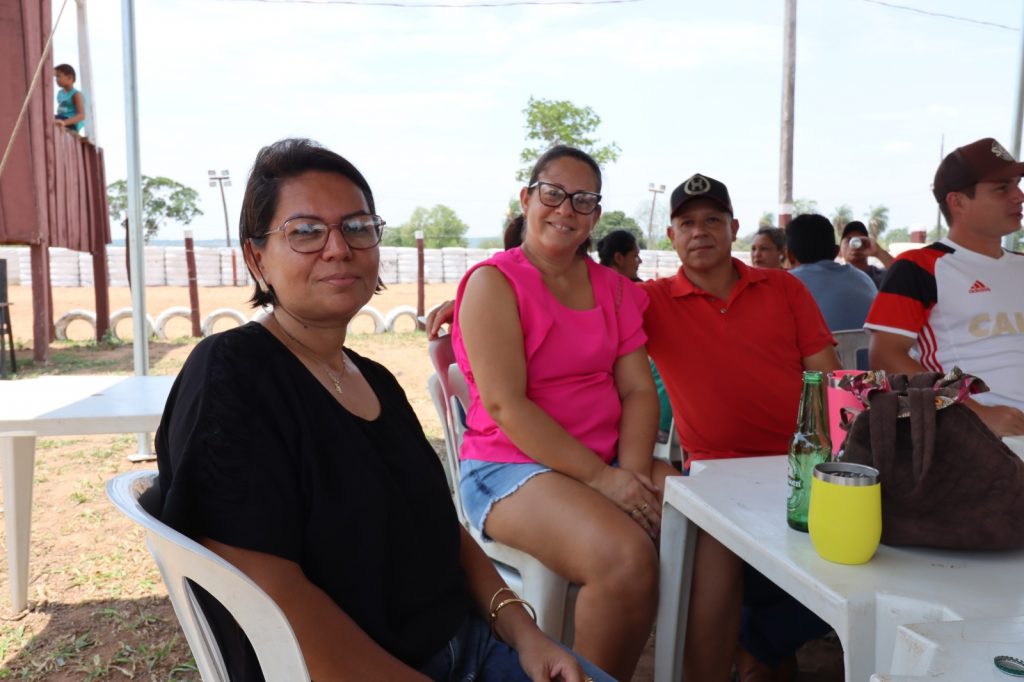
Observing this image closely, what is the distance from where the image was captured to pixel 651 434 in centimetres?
238

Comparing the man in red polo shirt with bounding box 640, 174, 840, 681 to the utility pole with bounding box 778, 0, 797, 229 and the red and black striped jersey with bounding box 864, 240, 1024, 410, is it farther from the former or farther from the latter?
the utility pole with bounding box 778, 0, 797, 229

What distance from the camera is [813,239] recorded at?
13.7 ft

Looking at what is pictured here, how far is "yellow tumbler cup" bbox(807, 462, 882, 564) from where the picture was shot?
1.18m

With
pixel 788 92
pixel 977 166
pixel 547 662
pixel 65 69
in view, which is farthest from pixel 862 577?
pixel 788 92

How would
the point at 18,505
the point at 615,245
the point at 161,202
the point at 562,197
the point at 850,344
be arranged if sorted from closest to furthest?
the point at 562,197
the point at 18,505
the point at 850,344
the point at 615,245
the point at 161,202

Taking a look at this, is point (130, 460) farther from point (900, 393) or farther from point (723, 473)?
point (900, 393)

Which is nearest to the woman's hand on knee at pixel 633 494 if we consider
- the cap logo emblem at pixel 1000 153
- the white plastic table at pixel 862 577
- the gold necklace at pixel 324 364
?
the white plastic table at pixel 862 577

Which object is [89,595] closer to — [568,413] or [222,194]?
[568,413]

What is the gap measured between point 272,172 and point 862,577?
4.05 feet

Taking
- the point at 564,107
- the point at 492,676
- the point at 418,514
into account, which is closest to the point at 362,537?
the point at 418,514

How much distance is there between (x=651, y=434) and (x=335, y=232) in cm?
139

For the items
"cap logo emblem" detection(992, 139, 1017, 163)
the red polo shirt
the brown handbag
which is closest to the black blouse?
the brown handbag

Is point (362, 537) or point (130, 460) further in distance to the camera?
point (130, 460)

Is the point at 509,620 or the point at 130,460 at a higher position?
the point at 509,620
